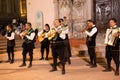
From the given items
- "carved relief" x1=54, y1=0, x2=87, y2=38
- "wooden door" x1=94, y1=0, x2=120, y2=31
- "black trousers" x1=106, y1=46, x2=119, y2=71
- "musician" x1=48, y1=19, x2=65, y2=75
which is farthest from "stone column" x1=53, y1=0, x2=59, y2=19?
"black trousers" x1=106, y1=46, x2=119, y2=71

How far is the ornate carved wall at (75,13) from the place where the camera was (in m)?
13.2

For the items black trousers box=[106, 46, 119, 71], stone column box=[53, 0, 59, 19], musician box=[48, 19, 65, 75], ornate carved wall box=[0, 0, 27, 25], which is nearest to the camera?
black trousers box=[106, 46, 119, 71]

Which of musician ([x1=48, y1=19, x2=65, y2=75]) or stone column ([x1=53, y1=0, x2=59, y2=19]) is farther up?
stone column ([x1=53, y1=0, x2=59, y2=19])

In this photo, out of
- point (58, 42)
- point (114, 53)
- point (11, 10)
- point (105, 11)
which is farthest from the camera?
point (11, 10)

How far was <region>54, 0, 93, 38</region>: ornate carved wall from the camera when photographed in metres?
13.2

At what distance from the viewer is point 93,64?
26.3 feet

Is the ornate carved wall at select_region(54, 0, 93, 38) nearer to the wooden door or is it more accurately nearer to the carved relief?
the carved relief

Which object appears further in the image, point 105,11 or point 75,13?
point 75,13

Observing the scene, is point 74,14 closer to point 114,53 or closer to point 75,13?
point 75,13

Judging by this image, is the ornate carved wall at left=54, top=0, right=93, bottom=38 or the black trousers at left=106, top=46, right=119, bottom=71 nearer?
the black trousers at left=106, top=46, right=119, bottom=71

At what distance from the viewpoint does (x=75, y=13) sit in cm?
1346

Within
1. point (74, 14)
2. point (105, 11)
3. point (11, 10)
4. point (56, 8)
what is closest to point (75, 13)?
point (74, 14)

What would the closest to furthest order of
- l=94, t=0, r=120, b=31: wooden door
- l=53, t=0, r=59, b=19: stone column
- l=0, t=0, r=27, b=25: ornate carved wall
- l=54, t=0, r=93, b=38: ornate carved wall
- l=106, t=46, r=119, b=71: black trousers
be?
l=106, t=46, r=119, b=71: black trousers
l=94, t=0, r=120, b=31: wooden door
l=54, t=0, r=93, b=38: ornate carved wall
l=53, t=0, r=59, b=19: stone column
l=0, t=0, r=27, b=25: ornate carved wall

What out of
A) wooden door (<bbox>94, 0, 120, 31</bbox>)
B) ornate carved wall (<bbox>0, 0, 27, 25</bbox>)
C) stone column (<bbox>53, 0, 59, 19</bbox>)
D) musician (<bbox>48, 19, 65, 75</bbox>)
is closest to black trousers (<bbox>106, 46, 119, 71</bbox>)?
musician (<bbox>48, 19, 65, 75</bbox>)
